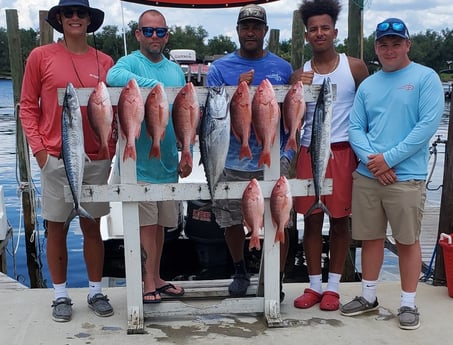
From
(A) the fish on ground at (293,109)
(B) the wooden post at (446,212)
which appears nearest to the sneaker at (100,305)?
(A) the fish on ground at (293,109)

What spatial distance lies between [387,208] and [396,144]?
17.2 inches

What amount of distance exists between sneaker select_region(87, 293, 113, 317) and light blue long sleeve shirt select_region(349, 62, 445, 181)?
2.06 metres

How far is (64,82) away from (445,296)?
10.9 ft

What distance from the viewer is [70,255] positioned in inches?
362

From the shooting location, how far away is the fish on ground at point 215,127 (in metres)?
3.36

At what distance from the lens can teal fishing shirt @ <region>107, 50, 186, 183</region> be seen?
376cm

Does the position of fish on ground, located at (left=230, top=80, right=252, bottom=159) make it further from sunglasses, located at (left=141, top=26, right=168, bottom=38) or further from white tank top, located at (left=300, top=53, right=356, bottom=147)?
sunglasses, located at (left=141, top=26, right=168, bottom=38)

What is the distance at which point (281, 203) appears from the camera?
141 inches

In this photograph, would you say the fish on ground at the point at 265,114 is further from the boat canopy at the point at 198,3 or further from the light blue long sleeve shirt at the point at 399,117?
the boat canopy at the point at 198,3

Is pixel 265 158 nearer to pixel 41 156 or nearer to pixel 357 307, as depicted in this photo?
pixel 357 307

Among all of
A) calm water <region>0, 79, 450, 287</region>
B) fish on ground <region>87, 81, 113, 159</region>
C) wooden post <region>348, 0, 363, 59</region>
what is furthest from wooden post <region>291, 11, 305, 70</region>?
fish on ground <region>87, 81, 113, 159</region>

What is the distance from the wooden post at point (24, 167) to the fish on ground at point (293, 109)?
16.7 ft

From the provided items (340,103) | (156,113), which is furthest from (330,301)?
(156,113)

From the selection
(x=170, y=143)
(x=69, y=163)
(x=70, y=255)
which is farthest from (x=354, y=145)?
(x=70, y=255)
